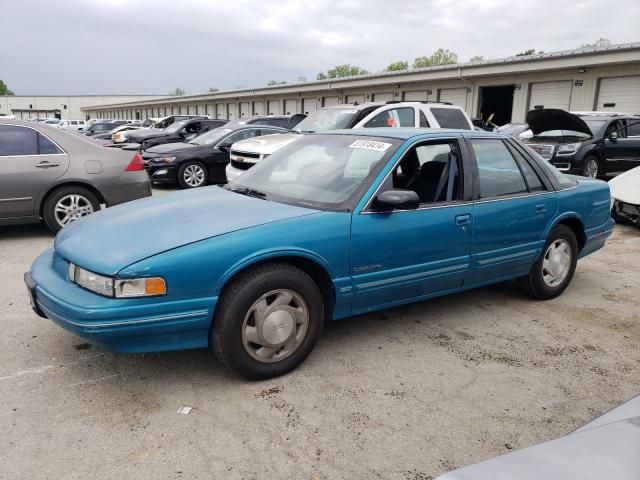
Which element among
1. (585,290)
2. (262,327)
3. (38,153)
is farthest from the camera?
(38,153)

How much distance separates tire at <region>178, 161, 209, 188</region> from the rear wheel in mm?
8202

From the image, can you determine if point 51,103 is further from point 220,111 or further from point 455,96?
point 455,96

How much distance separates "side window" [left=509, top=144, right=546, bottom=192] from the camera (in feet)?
14.7

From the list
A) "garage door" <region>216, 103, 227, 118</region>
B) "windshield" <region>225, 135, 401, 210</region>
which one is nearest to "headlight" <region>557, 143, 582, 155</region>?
"windshield" <region>225, 135, 401, 210</region>

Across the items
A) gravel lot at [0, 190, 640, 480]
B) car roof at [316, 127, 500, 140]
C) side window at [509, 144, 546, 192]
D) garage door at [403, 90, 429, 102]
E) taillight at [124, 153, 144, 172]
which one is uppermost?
garage door at [403, 90, 429, 102]

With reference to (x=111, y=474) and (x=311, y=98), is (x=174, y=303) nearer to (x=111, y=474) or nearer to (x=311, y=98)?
(x=111, y=474)

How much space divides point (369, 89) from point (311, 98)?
19.6ft

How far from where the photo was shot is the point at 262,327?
3.10 metres

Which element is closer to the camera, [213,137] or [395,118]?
[395,118]

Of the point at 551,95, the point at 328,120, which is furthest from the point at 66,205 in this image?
the point at 551,95

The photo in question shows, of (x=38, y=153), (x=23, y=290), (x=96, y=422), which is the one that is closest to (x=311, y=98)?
(x=38, y=153)

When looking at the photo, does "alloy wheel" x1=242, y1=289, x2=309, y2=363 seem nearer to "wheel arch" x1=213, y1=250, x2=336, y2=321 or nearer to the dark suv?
"wheel arch" x1=213, y1=250, x2=336, y2=321

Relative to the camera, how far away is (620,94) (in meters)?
17.9

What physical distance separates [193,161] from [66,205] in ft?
16.2
